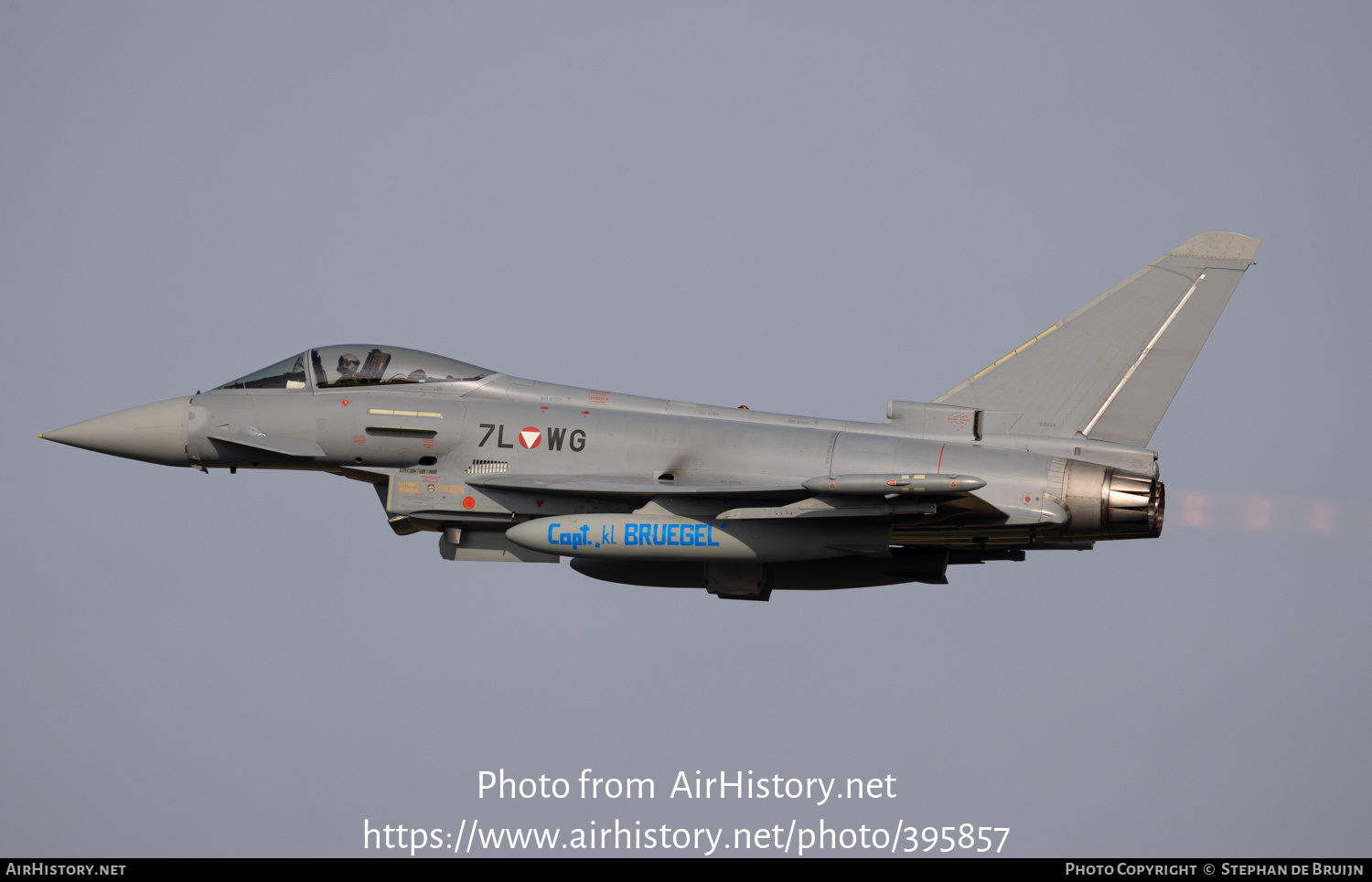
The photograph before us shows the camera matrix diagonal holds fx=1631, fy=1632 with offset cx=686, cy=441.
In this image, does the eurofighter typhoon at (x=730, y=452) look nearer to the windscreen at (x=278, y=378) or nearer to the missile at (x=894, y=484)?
the windscreen at (x=278, y=378)

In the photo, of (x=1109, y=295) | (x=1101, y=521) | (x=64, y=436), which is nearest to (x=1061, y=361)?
(x=1109, y=295)

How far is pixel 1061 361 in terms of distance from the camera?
20125 mm

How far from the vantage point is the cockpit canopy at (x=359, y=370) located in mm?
20797

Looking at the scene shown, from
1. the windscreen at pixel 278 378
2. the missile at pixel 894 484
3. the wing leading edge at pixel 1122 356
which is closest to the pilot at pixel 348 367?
the windscreen at pixel 278 378

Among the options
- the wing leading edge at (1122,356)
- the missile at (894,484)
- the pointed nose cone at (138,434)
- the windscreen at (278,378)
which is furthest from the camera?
the windscreen at (278,378)

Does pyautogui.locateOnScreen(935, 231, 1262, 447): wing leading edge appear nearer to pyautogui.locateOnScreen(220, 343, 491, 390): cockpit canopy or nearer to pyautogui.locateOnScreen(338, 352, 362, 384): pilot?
pyautogui.locateOnScreen(220, 343, 491, 390): cockpit canopy

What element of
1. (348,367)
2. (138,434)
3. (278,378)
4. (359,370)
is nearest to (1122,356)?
(359,370)

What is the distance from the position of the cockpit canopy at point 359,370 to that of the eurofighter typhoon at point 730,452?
2 cm

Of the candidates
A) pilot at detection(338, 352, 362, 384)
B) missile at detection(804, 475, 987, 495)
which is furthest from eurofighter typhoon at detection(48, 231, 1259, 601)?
missile at detection(804, 475, 987, 495)

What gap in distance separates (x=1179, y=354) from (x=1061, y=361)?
Answer: 143 cm

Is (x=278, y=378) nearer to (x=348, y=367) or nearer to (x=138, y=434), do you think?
(x=348, y=367)

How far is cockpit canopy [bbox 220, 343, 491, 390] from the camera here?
819 inches

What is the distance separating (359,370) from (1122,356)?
9.58 metres
